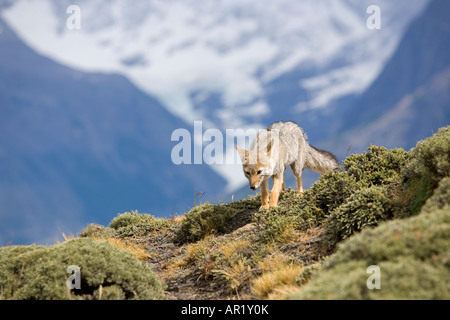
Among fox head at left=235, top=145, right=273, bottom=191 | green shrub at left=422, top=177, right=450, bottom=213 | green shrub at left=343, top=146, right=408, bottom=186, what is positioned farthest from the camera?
fox head at left=235, top=145, right=273, bottom=191

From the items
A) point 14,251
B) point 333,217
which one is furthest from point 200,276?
point 14,251

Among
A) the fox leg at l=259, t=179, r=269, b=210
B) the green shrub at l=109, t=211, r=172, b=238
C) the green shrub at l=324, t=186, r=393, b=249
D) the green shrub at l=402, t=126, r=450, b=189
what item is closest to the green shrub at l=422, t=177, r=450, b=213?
the green shrub at l=402, t=126, r=450, b=189

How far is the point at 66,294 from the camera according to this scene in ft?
17.7

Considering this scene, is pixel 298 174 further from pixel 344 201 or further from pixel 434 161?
pixel 434 161

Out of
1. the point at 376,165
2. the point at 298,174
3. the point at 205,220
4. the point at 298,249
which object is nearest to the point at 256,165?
the point at 205,220

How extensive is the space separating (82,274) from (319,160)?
26.9 ft

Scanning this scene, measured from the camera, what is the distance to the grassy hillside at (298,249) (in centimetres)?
417

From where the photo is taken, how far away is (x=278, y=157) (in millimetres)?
10570

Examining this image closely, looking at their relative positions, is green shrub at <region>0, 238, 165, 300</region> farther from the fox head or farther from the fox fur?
the fox fur

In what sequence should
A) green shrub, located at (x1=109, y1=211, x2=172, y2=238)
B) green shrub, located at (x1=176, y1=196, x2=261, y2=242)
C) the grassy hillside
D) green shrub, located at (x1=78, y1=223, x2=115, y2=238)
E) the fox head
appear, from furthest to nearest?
green shrub, located at (x1=109, y1=211, x2=172, y2=238), green shrub, located at (x1=78, y1=223, x2=115, y2=238), green shrub, located at (x1=176, y1=196, x2=261, y2=242), the fox head, the grassy hillside

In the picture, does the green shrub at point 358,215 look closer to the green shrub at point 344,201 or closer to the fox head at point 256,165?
the green shrub at point 344,201

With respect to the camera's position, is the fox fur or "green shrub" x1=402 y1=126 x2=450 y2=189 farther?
the fox fur

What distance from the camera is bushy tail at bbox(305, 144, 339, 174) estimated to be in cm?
1216

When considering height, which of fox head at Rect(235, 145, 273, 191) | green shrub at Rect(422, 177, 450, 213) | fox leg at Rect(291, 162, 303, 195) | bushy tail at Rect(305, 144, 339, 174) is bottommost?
green shrub at Rect(422, 177, 450, 213)
